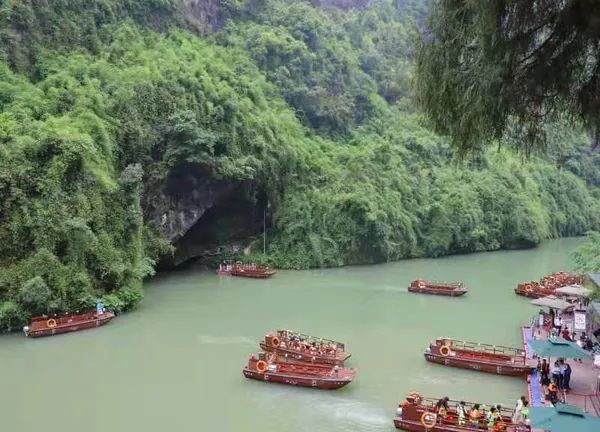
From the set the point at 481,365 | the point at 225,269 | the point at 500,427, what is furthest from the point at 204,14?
the point at 500,427

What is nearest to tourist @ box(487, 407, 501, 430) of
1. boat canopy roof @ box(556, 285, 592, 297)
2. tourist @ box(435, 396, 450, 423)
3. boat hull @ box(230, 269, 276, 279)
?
tourist @ box(435, 396, 450, 423)

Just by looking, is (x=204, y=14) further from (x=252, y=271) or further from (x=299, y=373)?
(x=299, y=373)

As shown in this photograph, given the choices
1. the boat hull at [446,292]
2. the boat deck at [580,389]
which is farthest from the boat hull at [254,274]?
the boat deck at [580,389]

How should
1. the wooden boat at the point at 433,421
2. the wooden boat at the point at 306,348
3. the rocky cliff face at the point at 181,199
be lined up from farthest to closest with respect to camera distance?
the rocky cliff face at the point at 181,199 → the wooden boat at the point at 306,348 → the wooden boat at the point at 433,421

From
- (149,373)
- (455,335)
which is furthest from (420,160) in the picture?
(149,373)

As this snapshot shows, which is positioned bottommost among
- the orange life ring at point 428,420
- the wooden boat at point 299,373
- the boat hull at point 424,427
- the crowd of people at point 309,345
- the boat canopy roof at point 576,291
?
the boat hull at point 424,427

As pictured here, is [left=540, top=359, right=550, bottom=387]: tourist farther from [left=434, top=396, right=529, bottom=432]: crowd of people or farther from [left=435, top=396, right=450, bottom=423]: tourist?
[left=435, top=396, right=450, bottom=423]: tourist

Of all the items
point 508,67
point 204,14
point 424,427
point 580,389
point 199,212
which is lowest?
point 424,427

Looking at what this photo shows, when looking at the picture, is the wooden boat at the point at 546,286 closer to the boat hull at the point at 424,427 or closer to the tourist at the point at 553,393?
the tourist at the point at 553,393
